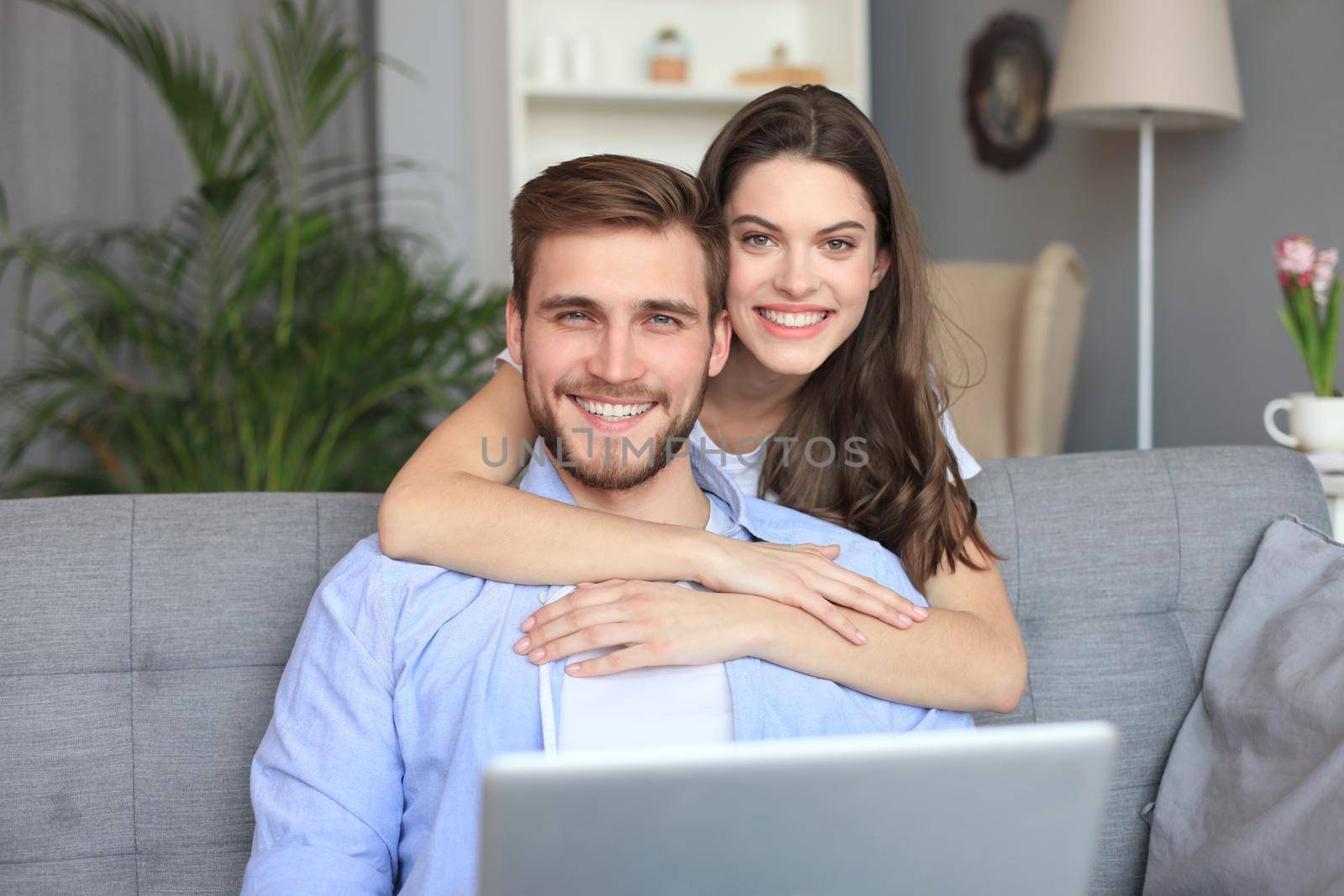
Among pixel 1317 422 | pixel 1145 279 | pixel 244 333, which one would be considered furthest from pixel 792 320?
pixel 1145 279

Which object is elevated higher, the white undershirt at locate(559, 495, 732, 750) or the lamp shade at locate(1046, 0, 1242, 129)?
the lamp shade at locate(1046, 0, 1242, 129)

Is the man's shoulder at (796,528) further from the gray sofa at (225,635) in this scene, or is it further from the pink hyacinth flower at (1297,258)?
the pink hyacinth flower at (1297,258)

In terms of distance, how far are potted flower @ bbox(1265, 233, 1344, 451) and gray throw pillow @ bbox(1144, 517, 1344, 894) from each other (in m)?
0.33

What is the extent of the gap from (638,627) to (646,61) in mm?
2872

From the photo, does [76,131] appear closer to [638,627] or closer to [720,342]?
[720,342]

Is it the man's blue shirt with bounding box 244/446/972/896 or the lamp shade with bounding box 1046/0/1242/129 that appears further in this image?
the lamp shade with bounding box 1046/0/1242/129

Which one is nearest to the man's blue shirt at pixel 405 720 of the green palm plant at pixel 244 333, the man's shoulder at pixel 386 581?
the man's shoulder at pixel 386 581

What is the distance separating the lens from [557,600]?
1.24m

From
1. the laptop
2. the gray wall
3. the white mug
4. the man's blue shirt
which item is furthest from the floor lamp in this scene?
the laptop

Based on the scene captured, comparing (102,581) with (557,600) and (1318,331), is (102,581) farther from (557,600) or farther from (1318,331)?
(1318,331)

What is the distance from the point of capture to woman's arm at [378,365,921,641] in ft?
4.10

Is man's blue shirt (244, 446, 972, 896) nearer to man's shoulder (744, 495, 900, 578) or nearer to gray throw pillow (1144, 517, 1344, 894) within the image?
man's shoulder (744, 495, 900, 578)

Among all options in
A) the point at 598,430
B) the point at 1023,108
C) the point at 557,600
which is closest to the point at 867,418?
the point at 598,430

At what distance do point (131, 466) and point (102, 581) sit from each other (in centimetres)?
163
